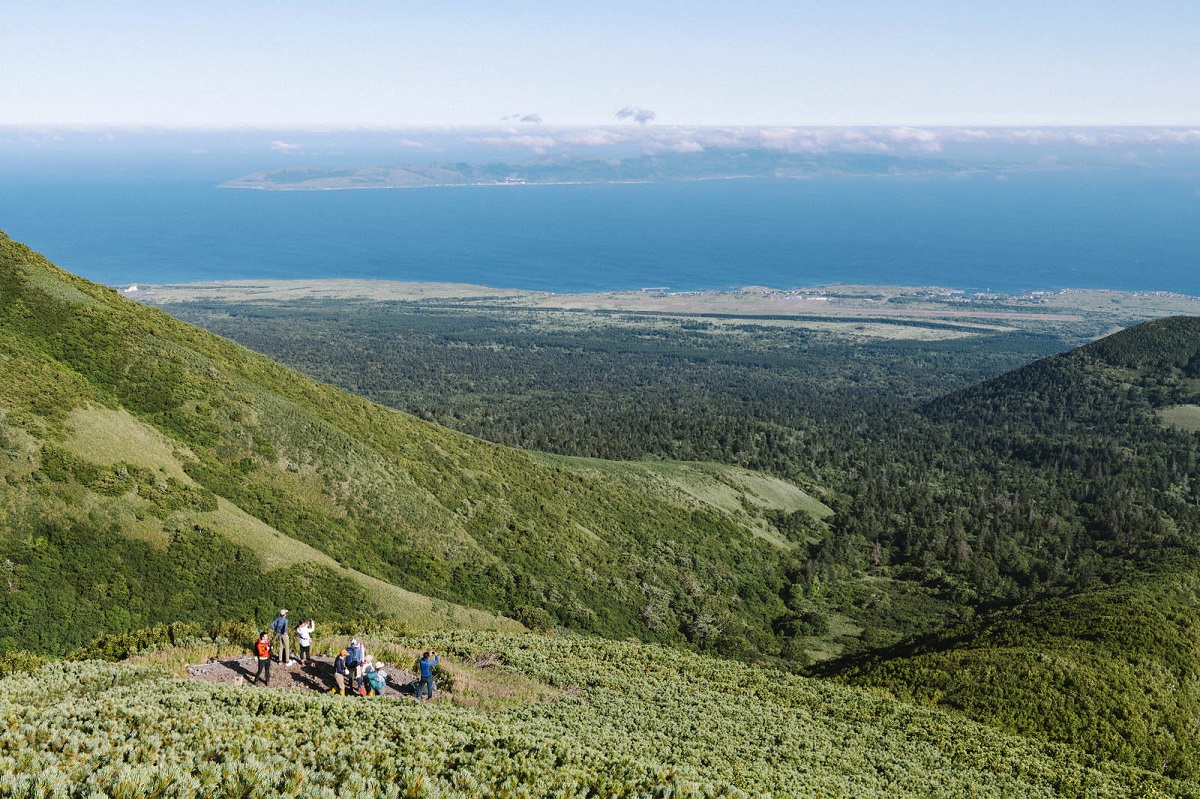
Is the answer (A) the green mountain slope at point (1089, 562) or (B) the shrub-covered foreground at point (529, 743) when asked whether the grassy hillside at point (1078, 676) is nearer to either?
(A) the green mountain slope at point (1089, 562)

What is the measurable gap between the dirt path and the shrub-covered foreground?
2.19m

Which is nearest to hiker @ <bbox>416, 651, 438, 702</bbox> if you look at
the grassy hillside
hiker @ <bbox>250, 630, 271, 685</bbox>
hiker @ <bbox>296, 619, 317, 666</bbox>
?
hiker @ <bbox>296, 619, 317, 666</bbox>

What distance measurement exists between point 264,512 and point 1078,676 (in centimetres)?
5305

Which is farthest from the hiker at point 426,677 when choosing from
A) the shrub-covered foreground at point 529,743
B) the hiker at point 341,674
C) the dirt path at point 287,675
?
the hiker at point 341,674

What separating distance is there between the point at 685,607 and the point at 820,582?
27.2 m

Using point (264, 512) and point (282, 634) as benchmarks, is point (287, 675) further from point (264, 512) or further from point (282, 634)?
point (264, 512)

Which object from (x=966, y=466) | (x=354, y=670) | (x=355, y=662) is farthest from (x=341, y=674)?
(x=966, y=466)

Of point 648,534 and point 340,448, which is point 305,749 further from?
point 648,534

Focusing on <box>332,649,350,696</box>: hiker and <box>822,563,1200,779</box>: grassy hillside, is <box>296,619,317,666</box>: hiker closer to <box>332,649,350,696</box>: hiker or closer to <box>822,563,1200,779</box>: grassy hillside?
<box>332,649,350,696</box>: hiker

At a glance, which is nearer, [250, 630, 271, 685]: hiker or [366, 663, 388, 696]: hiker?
[250, 630, 271, 685]: hiker

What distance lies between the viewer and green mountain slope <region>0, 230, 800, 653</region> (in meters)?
48.3

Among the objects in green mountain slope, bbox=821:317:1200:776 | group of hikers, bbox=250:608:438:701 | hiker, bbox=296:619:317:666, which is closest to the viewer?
group of hikers, bbox=250:608:438:701

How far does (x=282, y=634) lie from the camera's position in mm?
30734

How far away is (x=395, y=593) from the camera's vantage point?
191ft
